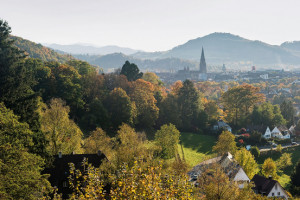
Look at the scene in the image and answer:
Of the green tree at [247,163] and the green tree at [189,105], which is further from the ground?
the green tree at [189,105]

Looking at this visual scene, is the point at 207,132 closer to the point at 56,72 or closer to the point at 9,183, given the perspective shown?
the point at 56,72

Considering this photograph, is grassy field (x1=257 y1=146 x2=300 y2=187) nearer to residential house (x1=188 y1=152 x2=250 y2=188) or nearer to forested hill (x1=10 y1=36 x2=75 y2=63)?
residential house (x1=188 y1=152 x2=250 y2=188)

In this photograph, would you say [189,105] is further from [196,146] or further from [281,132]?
[281,132]

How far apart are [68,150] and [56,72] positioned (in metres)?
21.0

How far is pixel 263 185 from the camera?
34375 mm

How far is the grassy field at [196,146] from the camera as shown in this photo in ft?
143

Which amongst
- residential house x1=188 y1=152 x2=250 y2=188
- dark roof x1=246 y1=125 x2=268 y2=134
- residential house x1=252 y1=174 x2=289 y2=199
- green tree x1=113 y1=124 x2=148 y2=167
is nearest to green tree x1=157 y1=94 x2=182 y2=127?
residential house x1=188 y1=152 x2=250 y2=188

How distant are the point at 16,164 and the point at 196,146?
3790 cm

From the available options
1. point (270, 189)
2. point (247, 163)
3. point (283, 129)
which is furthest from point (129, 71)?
point (283, 129)

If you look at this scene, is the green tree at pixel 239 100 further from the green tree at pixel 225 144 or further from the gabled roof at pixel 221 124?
the green tree at pixel 225 144

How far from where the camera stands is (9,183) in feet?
52.2

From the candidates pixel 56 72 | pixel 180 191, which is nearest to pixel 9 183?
pixel 180 191

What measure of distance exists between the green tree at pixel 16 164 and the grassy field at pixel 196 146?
27.7 meters

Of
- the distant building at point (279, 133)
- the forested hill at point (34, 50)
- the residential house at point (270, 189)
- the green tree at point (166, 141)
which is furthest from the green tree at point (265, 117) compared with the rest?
the forested hill at point (34, 50)
